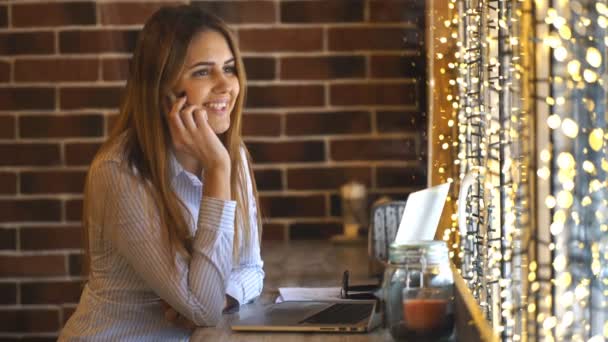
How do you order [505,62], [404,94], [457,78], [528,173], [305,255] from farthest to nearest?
[404,94] → [305,255] → [457,78] → [505,62] → [528,173]

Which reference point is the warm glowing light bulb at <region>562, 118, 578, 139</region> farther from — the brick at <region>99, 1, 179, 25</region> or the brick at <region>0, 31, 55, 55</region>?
the brick at <region>0, 31, 55, 55</region>

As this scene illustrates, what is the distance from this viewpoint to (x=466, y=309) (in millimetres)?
1418

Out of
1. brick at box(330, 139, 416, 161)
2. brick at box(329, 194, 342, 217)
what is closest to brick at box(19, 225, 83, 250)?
brick at box(329, 194, 342, 217)

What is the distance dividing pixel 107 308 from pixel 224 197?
35 cm

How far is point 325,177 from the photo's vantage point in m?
3.43

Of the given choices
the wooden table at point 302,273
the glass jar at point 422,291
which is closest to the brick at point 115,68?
the wooden table at point 302,273

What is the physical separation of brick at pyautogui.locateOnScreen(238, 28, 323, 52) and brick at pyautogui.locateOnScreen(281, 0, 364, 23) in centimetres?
4

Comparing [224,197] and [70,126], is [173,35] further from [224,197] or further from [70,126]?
[70,126]

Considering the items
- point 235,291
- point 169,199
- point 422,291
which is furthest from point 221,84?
point 422,291

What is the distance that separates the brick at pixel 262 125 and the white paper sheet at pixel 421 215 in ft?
5.78

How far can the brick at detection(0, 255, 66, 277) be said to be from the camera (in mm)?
3453

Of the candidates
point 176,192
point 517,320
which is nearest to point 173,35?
point 176,192

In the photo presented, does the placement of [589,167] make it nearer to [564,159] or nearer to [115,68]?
[564,159]

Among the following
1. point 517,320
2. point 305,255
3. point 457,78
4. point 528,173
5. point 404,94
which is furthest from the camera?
point 404,94
